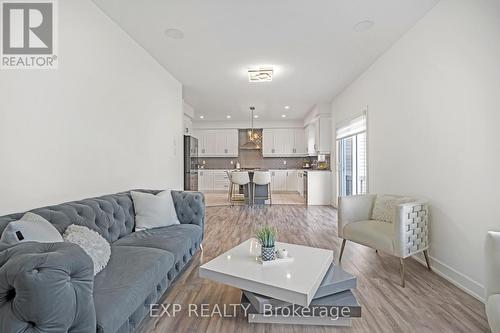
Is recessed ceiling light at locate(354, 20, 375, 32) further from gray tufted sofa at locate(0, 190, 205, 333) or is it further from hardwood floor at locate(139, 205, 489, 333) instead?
gray tufted sofa at locate(0, 190, 205, 333)

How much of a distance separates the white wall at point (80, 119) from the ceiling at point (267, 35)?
0.36m

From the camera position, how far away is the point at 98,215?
2.17m

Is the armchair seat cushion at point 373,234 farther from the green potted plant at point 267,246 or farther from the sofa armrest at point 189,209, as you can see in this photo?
the sofa armrest at point 189,209

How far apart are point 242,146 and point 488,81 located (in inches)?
304

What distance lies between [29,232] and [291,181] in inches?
346

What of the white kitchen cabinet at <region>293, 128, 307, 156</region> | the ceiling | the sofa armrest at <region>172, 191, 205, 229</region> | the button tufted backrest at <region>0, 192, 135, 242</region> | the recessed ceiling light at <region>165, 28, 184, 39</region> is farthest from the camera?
the white kitchen cabinet at <region>293, 128, 307, 156</region>

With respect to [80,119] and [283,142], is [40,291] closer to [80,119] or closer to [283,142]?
[80,119]

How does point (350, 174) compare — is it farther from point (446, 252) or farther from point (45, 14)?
point (45, 14)

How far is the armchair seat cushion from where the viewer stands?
8.25 ft

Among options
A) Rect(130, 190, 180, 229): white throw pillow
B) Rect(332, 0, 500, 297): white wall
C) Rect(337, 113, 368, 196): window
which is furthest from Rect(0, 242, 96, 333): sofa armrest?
Rect(337, 113, 368, 196): window

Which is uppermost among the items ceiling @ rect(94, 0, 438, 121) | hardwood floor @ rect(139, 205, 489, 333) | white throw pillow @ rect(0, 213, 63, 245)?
ceiling @ rect(94, 0, 438, 121)

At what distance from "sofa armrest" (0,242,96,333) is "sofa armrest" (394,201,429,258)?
2462 millimetres

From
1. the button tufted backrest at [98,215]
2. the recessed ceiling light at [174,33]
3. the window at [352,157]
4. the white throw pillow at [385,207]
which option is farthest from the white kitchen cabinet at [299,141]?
the button tufted backrest at [98,215]

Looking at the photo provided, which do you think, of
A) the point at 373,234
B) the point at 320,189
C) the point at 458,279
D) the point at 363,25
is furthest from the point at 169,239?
the point at 320,189
